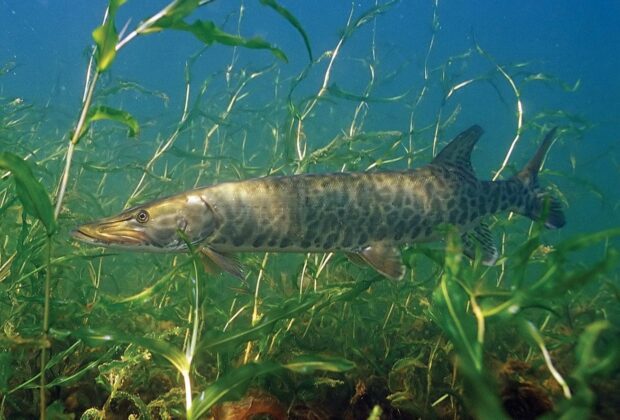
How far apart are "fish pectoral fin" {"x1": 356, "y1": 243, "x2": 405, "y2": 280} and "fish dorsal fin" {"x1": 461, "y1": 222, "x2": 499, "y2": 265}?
70cm

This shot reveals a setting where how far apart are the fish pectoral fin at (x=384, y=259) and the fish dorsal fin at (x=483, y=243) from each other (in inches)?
27.5

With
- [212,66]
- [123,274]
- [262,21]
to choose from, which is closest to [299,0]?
[262,21]

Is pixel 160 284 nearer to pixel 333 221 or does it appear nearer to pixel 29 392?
pixel 29 392

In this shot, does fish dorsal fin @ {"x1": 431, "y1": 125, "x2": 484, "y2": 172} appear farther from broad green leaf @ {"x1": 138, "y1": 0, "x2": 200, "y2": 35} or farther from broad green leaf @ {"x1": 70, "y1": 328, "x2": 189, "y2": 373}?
broad green leaf @ {"x1": 70, "y1": 328, "x2": 189, "y2": 373}

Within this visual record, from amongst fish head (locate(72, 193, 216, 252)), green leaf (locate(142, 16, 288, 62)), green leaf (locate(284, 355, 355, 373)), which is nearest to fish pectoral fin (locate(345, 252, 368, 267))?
fish head (locate(72, 193, 216, 252))

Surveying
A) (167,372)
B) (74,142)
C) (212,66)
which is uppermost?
(74,142)

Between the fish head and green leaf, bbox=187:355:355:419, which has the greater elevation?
green leaf, bbox=187:355:355:419

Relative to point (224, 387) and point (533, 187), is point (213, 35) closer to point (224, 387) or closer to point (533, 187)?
point (224, 387)

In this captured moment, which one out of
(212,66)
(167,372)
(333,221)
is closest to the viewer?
(167,372)

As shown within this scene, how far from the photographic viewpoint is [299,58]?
371 ft

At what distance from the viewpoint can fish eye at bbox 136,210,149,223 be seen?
348cm

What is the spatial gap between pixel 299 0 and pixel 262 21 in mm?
20782

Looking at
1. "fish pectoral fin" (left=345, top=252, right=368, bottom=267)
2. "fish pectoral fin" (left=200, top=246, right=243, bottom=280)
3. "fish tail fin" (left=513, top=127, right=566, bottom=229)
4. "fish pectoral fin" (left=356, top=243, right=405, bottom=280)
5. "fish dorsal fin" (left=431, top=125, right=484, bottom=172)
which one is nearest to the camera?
"fish pectoral fin" (left=200, top=246, right=243, bottom=280)

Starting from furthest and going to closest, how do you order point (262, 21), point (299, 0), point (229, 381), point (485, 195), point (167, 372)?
point (262, 21) → point (299, 0) → point (485, 195) → point (167, 372) → point (229, 381)
